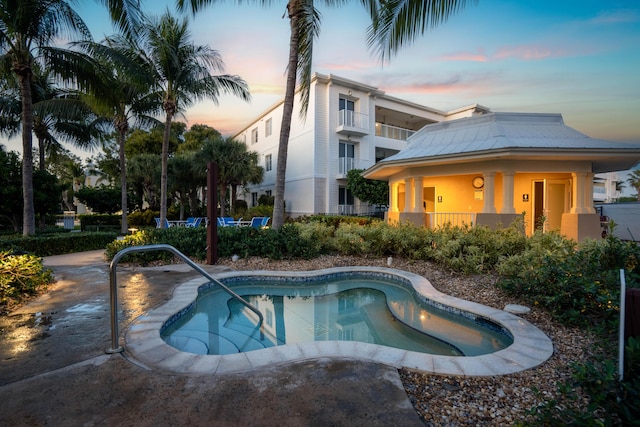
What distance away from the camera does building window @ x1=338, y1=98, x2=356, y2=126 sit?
20.0m

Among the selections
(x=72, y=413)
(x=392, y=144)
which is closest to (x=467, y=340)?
(x=72, y=413)

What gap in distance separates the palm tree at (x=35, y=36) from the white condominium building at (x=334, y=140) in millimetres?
12135

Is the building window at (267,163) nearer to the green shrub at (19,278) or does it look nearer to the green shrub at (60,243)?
the green shrub at (60,243)

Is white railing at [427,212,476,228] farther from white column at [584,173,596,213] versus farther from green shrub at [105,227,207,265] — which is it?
green shrub at [105,227,207,265]

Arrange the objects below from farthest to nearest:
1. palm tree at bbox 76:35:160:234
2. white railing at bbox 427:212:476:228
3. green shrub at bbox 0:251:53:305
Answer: white railing at bbox 427:212:476:228 → palm tree at bbox 76:35:160:234 → green shrub at bbox 0:251:53:305

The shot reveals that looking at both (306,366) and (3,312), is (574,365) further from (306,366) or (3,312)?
(3,312)

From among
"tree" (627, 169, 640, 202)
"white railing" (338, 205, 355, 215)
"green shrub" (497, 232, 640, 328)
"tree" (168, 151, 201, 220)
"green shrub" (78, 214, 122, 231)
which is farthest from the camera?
"tree" (627, 169, 640, 202)

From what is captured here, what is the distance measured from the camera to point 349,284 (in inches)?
295

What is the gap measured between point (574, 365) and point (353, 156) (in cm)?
2002

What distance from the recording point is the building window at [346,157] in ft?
67.2

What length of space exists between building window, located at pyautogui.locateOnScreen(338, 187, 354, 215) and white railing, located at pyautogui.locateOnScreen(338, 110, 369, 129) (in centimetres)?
439

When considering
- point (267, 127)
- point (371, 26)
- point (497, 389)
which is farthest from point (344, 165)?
point (497, 389)

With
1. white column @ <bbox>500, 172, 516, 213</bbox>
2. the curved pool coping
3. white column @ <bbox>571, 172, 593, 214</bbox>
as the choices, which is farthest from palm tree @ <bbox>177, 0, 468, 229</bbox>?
white column @ <bbox>571, 172, 593, 214</bbox>

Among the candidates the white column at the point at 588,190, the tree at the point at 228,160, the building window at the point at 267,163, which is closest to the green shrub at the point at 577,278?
the white column at the point at 588,190
